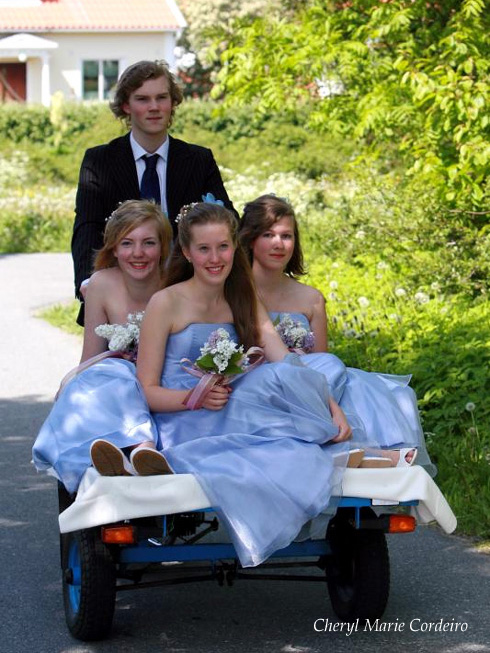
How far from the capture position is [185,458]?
4672mm

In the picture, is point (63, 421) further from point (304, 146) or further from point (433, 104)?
point (304, 146)

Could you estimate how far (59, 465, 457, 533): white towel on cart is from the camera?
4.43 m

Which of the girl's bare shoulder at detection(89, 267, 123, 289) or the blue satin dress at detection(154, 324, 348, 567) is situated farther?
the girl's bare shoulder at detection(89, 267, 123, 289)

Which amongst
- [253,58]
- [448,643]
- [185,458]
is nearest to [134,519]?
[185,458]

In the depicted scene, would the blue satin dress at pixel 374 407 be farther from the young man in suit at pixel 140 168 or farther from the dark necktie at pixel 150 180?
the dark necktie at pixel 150 180

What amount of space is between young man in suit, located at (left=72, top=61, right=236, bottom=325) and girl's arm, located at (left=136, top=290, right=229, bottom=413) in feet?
3.56

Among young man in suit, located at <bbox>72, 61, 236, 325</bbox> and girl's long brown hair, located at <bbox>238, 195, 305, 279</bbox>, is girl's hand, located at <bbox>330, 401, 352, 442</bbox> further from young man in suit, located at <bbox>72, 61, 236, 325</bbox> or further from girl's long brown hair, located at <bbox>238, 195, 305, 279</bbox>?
young man in suit, located at <bbox>72, 61, 236, 325</bbox>

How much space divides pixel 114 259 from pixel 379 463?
1753mm

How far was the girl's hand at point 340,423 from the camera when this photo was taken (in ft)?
15.8

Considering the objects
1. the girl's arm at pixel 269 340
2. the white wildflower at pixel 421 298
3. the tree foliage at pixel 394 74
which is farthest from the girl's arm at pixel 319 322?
the white wildflower at pixel 421 298

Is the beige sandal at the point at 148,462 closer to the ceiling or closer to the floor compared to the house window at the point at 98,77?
closer to the floor

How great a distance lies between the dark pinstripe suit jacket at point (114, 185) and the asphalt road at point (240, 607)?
1.28m

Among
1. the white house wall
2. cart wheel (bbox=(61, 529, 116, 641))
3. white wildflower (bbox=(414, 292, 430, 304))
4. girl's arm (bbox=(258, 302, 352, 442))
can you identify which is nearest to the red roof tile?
the white house wall

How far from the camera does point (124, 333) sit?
5406 mm
